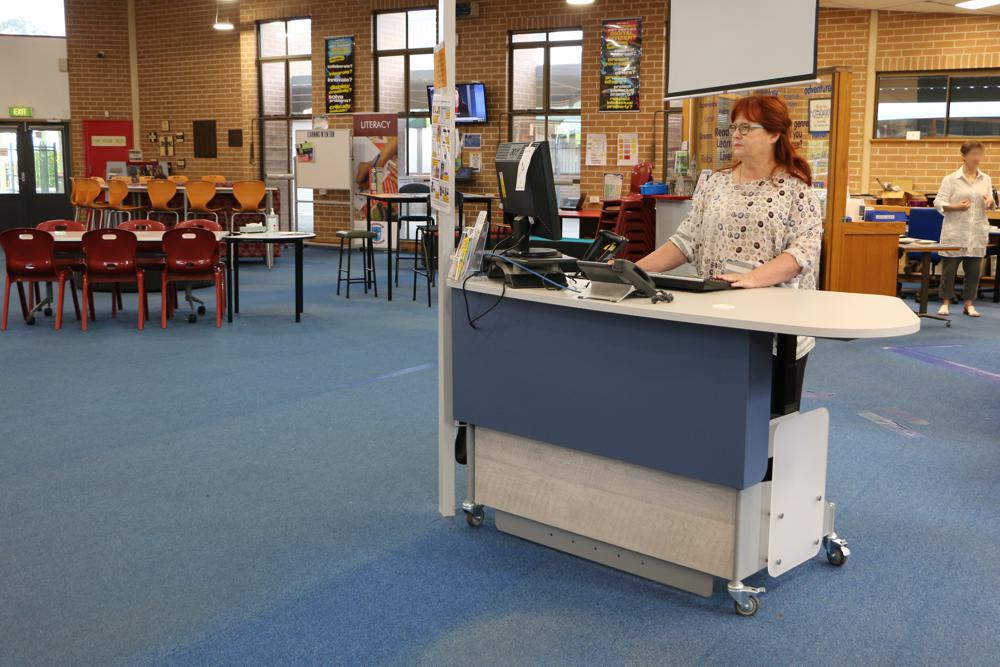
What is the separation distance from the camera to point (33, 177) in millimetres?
→ 15523

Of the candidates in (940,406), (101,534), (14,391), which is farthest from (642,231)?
(101,534)

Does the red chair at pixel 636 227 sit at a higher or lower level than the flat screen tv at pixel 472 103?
lower

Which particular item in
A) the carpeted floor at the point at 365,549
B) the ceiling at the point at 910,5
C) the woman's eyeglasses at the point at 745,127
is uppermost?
the ceiling at the point at 910,5

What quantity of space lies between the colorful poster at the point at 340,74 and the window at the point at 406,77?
41cm

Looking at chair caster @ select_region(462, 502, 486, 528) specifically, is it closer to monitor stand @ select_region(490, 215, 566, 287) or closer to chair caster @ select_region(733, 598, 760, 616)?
monitor stand @ select_region(490, 215, 566, 287)

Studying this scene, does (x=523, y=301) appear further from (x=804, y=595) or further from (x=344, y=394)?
(x=344, y=394)

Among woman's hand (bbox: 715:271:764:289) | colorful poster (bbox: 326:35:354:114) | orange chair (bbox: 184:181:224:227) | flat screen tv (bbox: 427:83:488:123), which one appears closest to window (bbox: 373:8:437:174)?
colorful poster (bbox: 326:35:354:114)

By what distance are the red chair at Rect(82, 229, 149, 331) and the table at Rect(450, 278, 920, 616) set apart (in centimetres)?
483

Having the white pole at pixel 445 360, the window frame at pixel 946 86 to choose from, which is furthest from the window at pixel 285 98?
the white pole at pixel 445 360

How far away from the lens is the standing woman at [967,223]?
8297 mm

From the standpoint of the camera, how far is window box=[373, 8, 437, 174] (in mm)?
13406

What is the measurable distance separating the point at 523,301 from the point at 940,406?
122 inches

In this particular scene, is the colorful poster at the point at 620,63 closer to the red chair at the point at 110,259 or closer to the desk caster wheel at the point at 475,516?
the red chair at the point at 110,259

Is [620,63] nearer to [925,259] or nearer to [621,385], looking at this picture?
[925,259]
